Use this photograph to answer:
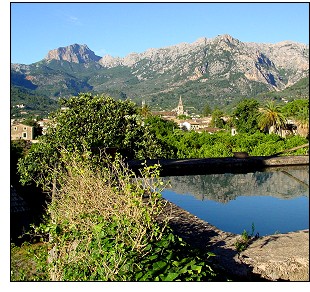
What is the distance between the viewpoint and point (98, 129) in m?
10.4

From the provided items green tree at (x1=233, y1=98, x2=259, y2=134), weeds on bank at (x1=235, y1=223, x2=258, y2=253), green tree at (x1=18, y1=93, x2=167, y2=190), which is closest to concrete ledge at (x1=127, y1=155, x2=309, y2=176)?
green tree at (x1=18, y1=93, x2=167, y2=190)

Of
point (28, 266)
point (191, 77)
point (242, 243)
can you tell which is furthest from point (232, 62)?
point (28, 266)

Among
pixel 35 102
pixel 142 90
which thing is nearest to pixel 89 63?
pixel 142 90

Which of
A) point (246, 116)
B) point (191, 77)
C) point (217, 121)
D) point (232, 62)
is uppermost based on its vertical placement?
point (232, 62)

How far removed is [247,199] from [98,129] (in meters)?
5.27

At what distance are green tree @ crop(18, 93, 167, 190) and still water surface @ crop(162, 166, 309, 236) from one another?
2.51m

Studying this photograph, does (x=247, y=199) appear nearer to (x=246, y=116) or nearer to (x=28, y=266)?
(x=28, y=266)

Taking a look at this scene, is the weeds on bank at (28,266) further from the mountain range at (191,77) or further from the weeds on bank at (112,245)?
the mountain range at (191,77)

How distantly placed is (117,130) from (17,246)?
784 cm

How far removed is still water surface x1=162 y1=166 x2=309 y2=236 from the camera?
4.60 meters

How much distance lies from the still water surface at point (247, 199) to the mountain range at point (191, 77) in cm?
6481

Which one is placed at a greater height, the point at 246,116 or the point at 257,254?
Answer: the point at 246,116

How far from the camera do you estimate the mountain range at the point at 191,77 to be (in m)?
87.1

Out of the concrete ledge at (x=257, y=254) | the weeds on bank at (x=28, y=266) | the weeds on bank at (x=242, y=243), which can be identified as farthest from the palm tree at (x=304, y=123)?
the weeds on bank at (x=28, y=266)
